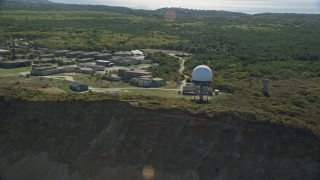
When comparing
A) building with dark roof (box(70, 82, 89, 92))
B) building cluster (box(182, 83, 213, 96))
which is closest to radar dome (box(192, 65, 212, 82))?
building cluster (box(182, 83, 213, 96))

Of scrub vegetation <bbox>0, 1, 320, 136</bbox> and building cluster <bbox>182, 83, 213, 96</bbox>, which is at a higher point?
building cluster <bbox>182, 83, 213, 96</bbox>

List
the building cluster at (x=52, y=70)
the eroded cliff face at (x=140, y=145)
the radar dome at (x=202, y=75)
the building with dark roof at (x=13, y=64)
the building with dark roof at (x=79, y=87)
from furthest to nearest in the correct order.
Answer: the building with dark roof at (x=13, y=64), the building cluster at (x=52, y=70), the building with dark roof at (x=79, y=87), the radar dome at (x=202, y=75), the eroded cliff face at (x=140, y=145)

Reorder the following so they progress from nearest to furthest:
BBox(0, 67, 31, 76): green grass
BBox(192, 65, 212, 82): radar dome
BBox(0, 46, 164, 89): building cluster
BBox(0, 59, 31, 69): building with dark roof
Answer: BBox(192, 65, 212, 82): radar dome < BBox(0, 46, 164, 89): building cluster < BBox(0, 67, 31, 76): green grass < BBox(0, 59, 31, 69): building with dark roof

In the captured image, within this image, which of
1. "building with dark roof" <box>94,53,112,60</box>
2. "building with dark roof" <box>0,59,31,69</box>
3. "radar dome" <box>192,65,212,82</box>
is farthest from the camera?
"building with dark roof" <box>94,53,112,60</box>

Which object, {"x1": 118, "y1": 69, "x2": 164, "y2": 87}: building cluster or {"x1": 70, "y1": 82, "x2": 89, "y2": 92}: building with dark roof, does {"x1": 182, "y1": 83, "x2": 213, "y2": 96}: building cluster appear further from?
{"x1": 70, "y1": 82, "x2": 89, "y2": 92}: building with dark roof

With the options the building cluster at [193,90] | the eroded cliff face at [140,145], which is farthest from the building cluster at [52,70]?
the building cluster at [193,90]

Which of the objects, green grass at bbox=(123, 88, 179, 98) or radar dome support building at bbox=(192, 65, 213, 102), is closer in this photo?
radar dome support building at bbox=(192, 65, 213, 102)

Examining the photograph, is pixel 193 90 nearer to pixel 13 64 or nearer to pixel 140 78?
pixel 140 78

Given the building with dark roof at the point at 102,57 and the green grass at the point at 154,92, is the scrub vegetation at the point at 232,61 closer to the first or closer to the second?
the green grass at the point at 154,92

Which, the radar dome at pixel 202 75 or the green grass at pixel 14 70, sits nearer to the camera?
the radar dome at pixel 202 75
